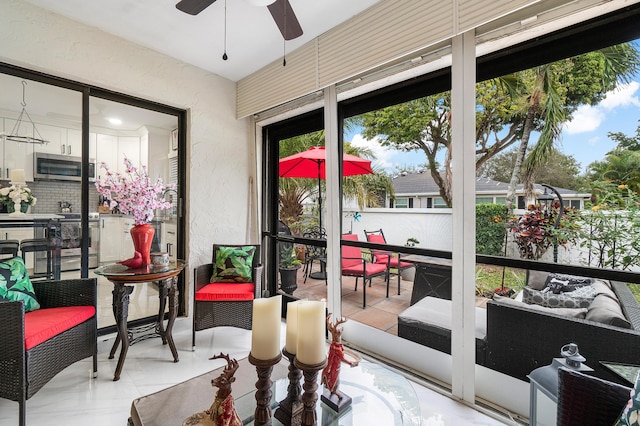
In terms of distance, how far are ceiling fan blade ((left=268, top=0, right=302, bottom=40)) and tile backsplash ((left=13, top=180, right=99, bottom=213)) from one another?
219 centimetres

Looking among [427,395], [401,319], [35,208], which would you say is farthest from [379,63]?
[35,208]

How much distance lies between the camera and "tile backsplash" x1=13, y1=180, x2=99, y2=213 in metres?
2.41

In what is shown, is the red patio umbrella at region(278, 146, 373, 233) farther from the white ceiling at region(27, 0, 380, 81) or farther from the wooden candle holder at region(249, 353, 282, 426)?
the wooden candle holder at region(249, 353, 282, 426)

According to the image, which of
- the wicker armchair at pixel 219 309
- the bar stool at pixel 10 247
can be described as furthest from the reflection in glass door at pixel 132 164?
the wicker armchair at pixel 219 309

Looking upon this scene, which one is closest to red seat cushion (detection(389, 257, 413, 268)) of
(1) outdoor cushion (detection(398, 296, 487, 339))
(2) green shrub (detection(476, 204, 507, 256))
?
(1) outdoor cushion (detection(398, 296, 487, 339))

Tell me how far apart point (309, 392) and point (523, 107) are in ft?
6.44

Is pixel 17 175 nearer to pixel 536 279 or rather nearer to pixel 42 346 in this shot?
pixel 42 346

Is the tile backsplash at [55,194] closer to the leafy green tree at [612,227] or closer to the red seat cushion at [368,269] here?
the red seat cushion at [368,269]

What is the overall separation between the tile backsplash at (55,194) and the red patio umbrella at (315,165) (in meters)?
1.86

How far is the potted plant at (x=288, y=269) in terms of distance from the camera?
3.33 metres

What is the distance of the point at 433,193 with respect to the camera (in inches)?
86.0

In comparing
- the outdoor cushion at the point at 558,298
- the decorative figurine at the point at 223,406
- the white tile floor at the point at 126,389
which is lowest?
the white tile floor at the point at 126,389

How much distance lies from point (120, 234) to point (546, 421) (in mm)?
3353

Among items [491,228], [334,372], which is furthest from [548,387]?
[491,228]
